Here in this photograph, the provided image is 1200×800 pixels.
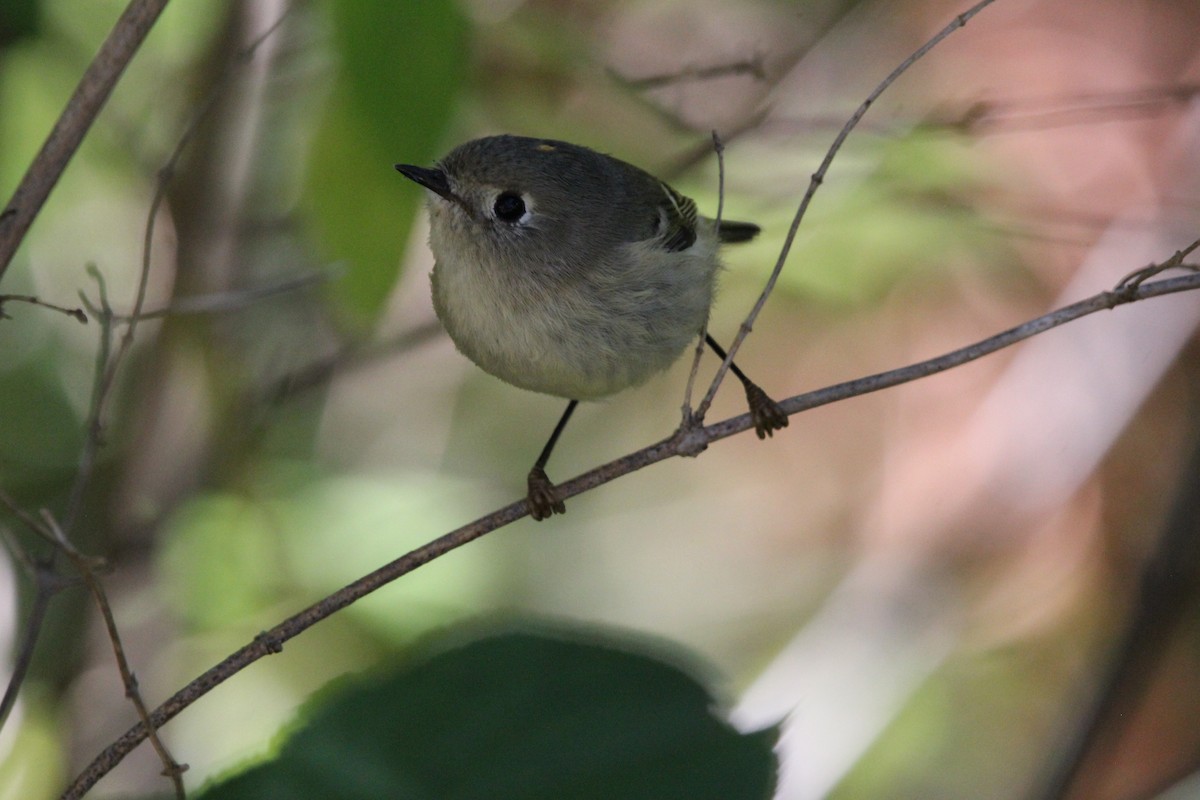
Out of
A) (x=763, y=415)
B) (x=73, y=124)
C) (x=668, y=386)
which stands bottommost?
(x=763, y=415)

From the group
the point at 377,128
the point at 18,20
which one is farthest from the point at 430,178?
the point at 18,20

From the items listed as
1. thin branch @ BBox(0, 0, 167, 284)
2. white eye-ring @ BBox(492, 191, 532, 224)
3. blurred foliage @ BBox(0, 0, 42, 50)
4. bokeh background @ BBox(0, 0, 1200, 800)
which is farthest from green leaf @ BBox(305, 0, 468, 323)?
blurred foliage @ BBox(0, 0, 42, 50)

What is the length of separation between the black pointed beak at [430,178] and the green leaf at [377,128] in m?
0.01

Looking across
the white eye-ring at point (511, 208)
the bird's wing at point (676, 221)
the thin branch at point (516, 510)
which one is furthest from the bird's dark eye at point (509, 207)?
the thin branch at point (516, 510)

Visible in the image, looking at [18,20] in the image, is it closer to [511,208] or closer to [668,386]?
[511,208]

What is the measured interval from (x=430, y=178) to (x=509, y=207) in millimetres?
153

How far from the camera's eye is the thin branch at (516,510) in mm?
929

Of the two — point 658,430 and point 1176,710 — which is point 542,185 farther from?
Result: point 1176,710

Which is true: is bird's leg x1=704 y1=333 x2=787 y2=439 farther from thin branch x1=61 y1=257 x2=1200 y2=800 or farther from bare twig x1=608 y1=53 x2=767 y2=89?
bare twig x1=608 y1=53 x2=767 y2=89

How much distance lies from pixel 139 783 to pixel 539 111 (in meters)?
1.24

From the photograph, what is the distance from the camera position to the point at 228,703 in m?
1.76

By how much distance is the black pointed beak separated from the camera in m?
1.36

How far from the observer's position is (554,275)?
59.1 inches

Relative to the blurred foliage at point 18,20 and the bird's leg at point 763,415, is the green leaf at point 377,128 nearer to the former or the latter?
the bird's leg at point 763,415
